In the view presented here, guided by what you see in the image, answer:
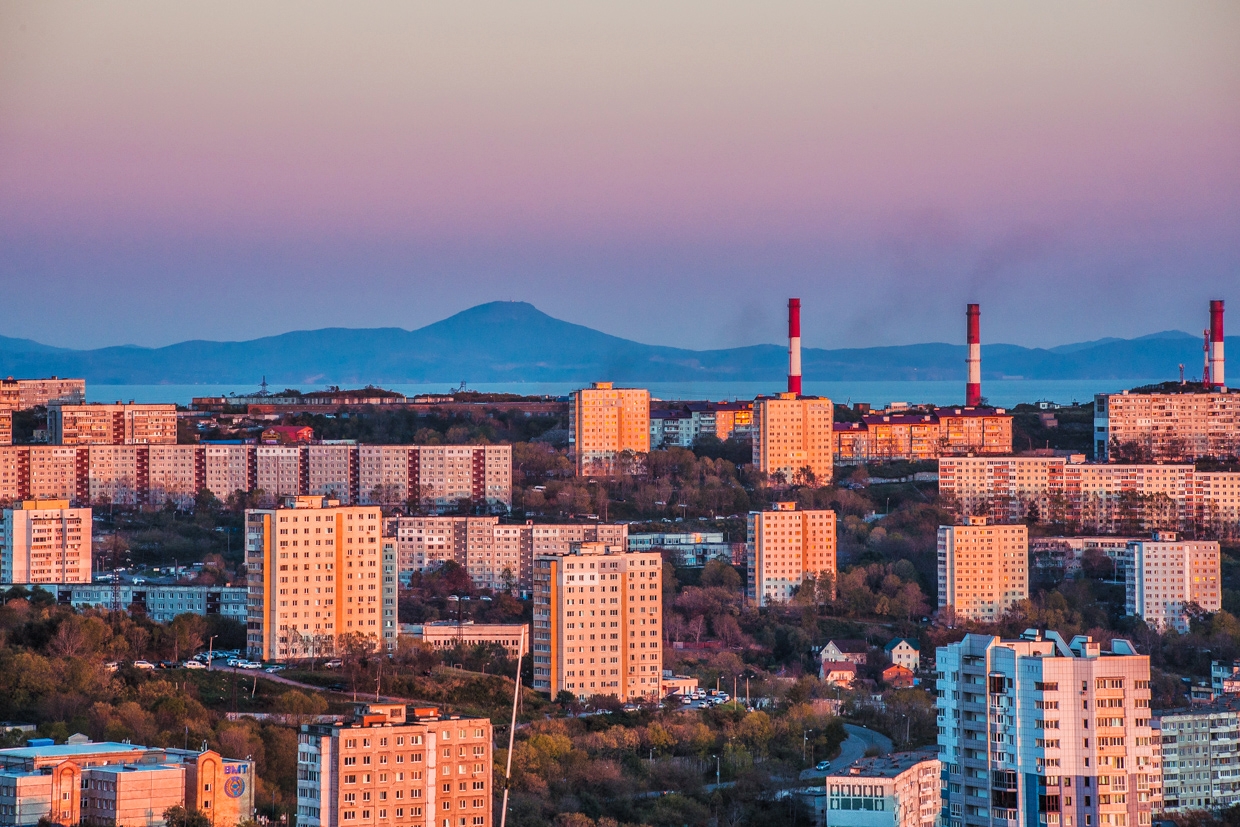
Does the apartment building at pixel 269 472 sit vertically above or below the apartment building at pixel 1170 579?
above

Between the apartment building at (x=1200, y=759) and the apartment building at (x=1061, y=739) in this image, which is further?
the apartment building at (x=1200, y=759)

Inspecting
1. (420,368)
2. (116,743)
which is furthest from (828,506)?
(420,368)

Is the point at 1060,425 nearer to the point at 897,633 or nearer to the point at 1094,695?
the point at 897,633

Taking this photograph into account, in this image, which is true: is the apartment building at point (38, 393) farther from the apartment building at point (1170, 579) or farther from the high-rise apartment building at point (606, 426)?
the apartment building at point (1170, 579)

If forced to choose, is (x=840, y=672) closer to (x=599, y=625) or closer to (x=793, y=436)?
(x=599, y=625)

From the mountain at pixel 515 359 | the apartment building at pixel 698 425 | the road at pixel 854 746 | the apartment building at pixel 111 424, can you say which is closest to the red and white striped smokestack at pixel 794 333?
the apartment building at pixel 698 425

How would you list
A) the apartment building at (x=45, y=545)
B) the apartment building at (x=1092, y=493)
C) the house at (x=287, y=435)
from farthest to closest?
the house at (x=287, y=435), the apartment building at (x=1092, y=493), the apartment building at (x=45, y=545)

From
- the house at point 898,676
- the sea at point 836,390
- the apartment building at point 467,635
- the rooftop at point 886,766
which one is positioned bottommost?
the house at point 898,676
